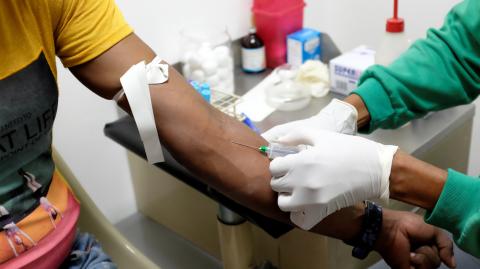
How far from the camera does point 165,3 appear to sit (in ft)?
5.56

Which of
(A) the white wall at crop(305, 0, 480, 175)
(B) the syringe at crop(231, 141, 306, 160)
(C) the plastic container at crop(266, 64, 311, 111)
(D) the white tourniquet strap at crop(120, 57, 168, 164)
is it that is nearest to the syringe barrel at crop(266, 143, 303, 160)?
(B) the syringe at crop(231, 141, 306, 160)

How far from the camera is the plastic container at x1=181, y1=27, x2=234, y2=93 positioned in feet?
5.56

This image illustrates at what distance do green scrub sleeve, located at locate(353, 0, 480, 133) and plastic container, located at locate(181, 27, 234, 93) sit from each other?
1.64ft

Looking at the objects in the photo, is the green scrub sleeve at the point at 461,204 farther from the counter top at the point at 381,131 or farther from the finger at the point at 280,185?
the counter top at the point at 381,131

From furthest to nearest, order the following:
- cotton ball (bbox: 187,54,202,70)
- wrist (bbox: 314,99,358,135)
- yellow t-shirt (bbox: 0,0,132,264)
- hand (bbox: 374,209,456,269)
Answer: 1. cotton ball (bbox: 187,54,202,70)
2. wrist (bbox: 314,99,358,135)
3. hand (bbox: 374,209,456,269)
4. yellow t-shirt (bbox: 0,0,132,264)

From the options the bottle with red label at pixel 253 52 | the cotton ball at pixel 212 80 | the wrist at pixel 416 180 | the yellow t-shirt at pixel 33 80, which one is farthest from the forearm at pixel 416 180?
the bottle with red label at pixel 253 52

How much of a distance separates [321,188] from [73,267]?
20.2 inches

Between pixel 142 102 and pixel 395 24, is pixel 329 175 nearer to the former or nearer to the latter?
pixel 142 102

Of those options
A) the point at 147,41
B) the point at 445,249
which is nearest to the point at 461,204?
the point at 445,249

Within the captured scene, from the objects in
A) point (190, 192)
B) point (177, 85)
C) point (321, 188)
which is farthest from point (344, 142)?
point (190, 192)

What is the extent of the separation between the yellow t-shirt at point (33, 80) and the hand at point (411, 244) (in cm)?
65

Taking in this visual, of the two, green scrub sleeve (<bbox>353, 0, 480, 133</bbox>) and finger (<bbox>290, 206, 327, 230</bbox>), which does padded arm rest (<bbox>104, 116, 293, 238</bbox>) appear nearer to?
finger (<bbox>290, 206, 327, 230</bbox>)

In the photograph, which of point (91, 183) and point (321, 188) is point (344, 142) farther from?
point (91, 183)

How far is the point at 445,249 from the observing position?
1.18m
